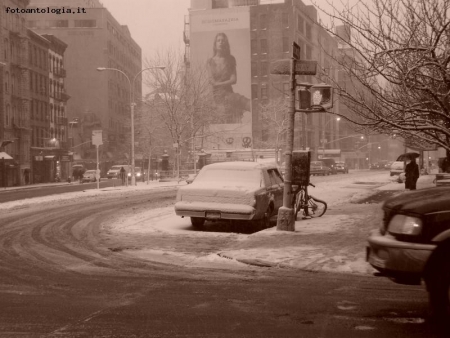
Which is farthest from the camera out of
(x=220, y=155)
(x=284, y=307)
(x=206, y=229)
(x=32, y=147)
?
(x=220, y=155)

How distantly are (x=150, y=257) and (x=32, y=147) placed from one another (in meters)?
65.0

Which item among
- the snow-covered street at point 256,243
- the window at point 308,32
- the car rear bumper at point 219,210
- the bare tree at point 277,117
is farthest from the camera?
the window at point 308,32

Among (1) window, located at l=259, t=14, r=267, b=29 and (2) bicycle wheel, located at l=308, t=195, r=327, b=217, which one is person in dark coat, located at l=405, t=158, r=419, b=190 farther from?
(1) window, located at l=259, t=14, r=267, b=29

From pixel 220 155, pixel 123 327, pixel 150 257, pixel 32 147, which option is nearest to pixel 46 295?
pixel 123 327

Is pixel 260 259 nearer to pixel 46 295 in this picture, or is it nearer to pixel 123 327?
pixel 46 295

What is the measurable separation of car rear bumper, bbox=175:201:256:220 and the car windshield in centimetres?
80

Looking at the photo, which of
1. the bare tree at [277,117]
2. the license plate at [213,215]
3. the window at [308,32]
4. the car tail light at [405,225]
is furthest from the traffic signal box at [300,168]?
the window at [308,32]

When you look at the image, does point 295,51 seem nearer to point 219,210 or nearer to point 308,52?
point 219,210

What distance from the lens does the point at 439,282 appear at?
563 centimetres

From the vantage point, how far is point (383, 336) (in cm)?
553

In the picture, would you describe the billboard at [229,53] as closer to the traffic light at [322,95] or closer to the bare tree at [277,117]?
the bare tree at [277,117]

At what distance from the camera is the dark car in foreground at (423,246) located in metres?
5.63

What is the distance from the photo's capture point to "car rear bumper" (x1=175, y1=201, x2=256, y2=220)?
14.5m

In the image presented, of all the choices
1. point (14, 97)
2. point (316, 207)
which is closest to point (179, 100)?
point (14, 97)
